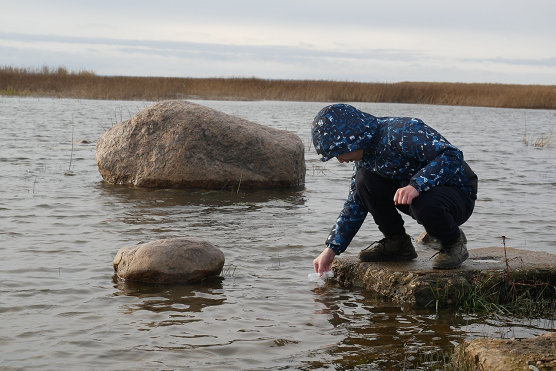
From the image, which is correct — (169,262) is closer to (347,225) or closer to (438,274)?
(347,225)

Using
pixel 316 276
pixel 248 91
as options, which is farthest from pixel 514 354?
pixel 248 91

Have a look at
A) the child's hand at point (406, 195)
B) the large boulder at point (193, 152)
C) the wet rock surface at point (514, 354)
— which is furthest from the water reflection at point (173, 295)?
the large boulder at point (193, 152)

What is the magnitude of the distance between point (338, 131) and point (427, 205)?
74 cm

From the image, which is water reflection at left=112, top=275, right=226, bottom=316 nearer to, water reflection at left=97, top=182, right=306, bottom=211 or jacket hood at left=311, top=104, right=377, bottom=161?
jacket hood at left=311, top=104, right=377, bottom=161

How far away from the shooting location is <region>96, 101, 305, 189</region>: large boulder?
8297mm

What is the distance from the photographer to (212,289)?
14.5 ft

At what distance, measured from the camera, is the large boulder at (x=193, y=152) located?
8297 mm

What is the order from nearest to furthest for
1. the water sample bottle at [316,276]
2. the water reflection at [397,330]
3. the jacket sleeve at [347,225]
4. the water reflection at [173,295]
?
the water reflection at [397,330] < the water reflection at [173,295] < the jacket sleeve at [347,225] < the water sample bottle at [316,276]

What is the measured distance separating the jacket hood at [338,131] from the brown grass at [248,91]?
2564 centimetres

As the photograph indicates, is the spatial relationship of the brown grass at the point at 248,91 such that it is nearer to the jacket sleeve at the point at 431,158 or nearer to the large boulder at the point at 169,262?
the large boulder at the point at 169,262

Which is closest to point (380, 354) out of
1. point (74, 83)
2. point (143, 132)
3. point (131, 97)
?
point (143, 132)

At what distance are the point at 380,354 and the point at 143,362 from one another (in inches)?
50.4

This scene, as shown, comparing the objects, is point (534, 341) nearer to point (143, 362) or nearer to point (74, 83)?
point (143, 362)

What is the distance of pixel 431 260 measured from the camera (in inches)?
183
